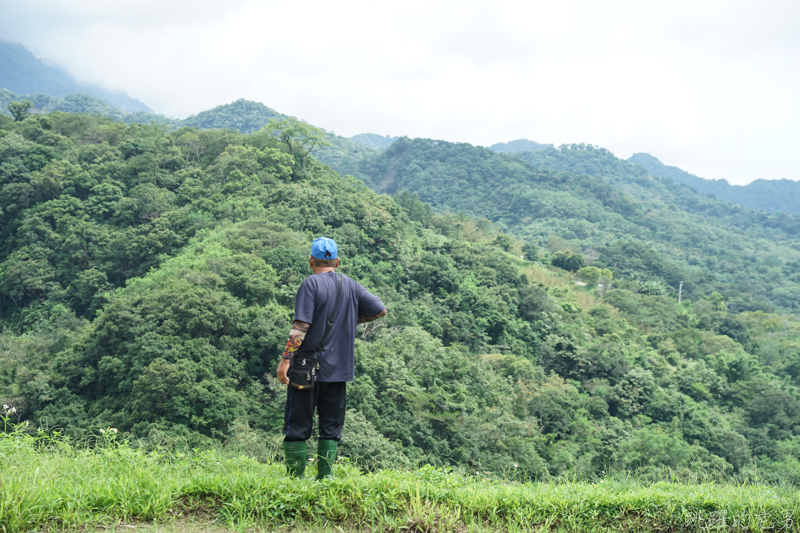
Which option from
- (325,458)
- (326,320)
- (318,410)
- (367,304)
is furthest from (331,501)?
(367,304)

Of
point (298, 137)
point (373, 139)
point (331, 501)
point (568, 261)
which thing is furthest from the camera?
point (373, 139)

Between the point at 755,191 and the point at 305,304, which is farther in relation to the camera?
the point at 755,191

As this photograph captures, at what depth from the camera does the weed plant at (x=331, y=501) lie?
2.40m

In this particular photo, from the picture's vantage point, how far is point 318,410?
9.15 ft

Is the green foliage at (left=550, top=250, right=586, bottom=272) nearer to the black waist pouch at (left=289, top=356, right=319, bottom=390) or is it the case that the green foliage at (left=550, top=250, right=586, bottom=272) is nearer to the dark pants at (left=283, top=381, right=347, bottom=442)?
the dark pants at (left=283, top=381, right=347, bottom=442)

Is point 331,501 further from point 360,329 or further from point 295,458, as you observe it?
point 360,329

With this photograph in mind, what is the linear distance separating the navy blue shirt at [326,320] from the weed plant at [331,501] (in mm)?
599

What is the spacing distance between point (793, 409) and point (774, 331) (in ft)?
54.5

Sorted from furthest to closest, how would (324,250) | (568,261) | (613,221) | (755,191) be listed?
(755,191) → (613,221) → (568,261) → (324,250)

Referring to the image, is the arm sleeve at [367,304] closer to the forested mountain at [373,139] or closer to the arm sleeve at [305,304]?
the arm sleeve at [305,304]

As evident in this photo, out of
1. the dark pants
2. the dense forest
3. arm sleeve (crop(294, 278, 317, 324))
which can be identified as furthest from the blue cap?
the dense forest

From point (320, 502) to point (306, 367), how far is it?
69 cm

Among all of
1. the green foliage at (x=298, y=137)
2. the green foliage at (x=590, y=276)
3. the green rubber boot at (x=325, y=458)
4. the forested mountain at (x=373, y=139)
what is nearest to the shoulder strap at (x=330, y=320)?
the green rubber boot at (x=325, y=458)

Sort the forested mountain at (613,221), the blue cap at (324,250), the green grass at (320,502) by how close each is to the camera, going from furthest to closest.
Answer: the forested mountain at (613,221) < the blue cap at (324,250) < the green grass at (320,502)
